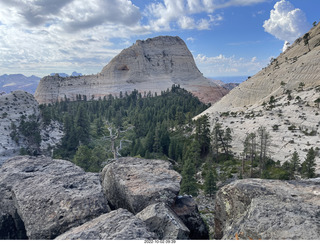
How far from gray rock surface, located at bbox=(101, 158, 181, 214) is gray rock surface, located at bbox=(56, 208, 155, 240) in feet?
8.19

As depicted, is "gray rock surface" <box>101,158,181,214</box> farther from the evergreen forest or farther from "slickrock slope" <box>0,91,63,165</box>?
"slickrock slope" <box>0,91,63,165</box>

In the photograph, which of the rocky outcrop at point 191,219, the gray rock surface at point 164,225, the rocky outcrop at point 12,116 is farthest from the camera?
the rocky outcrop at point 12,116

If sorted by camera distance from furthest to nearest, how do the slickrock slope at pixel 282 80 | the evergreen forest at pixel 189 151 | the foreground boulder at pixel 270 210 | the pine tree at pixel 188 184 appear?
the slickrock slope at pixel 282 80
the evergreen forest at pixel 189 151
the pine tree at pixel 188 184
the foreground boulder at pixel 270 210

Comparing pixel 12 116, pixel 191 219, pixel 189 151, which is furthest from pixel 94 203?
pixel 12 116

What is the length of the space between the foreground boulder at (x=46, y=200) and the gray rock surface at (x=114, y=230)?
3.83 ft

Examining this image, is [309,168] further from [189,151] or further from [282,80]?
[282,80]

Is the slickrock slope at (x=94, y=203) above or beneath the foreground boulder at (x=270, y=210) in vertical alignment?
beneath

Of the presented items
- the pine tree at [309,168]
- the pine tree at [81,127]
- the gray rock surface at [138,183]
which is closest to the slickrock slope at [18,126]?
the pine tree at [81,127]

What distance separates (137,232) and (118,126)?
8312 cm

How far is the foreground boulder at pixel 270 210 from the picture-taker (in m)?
7.37

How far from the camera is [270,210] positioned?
838 cm

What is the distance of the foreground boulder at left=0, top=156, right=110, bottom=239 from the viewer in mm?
9852

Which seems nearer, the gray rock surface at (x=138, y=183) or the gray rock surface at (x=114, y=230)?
the gray rock surface at (x=114, y=230)

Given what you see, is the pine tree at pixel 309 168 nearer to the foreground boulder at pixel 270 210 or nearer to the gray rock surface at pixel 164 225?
the foreground boulder at pixel 270 210
